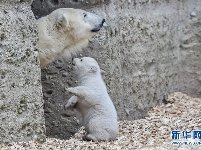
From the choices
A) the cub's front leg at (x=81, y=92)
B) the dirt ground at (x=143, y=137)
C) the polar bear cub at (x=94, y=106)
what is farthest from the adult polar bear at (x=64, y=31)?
the dirt ground at (x=143, y=137)

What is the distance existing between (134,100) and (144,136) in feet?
3.91

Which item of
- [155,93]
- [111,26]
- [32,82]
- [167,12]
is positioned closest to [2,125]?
[32,82]

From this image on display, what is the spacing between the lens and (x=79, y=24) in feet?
15.7

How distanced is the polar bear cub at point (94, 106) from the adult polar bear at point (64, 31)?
Answer: 42 centimetres

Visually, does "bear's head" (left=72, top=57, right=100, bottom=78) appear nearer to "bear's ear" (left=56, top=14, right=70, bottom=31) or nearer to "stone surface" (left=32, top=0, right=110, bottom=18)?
"bear's ear" (left=56, top=14, right=70, bottom=31)

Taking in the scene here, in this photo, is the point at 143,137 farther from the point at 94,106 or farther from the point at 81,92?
the point at 81,92

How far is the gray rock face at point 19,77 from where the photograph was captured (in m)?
3.97

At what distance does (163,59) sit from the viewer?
5938mm

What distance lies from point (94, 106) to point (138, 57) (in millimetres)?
1365

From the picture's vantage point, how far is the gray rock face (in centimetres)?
397

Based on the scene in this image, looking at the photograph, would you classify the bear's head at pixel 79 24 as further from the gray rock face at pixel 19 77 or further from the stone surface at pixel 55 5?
the gray rock face at pixel 19 77

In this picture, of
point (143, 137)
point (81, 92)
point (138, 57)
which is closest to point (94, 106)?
point (81, 92)

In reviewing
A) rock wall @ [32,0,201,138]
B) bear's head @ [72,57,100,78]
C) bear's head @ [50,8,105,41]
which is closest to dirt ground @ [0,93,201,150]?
rock wall @ [32,0,201,138]

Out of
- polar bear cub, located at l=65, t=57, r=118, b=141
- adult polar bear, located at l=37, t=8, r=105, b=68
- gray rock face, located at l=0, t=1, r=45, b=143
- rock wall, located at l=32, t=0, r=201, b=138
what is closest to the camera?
gray rock face, located at l=0, t=1, r=45, b=143
